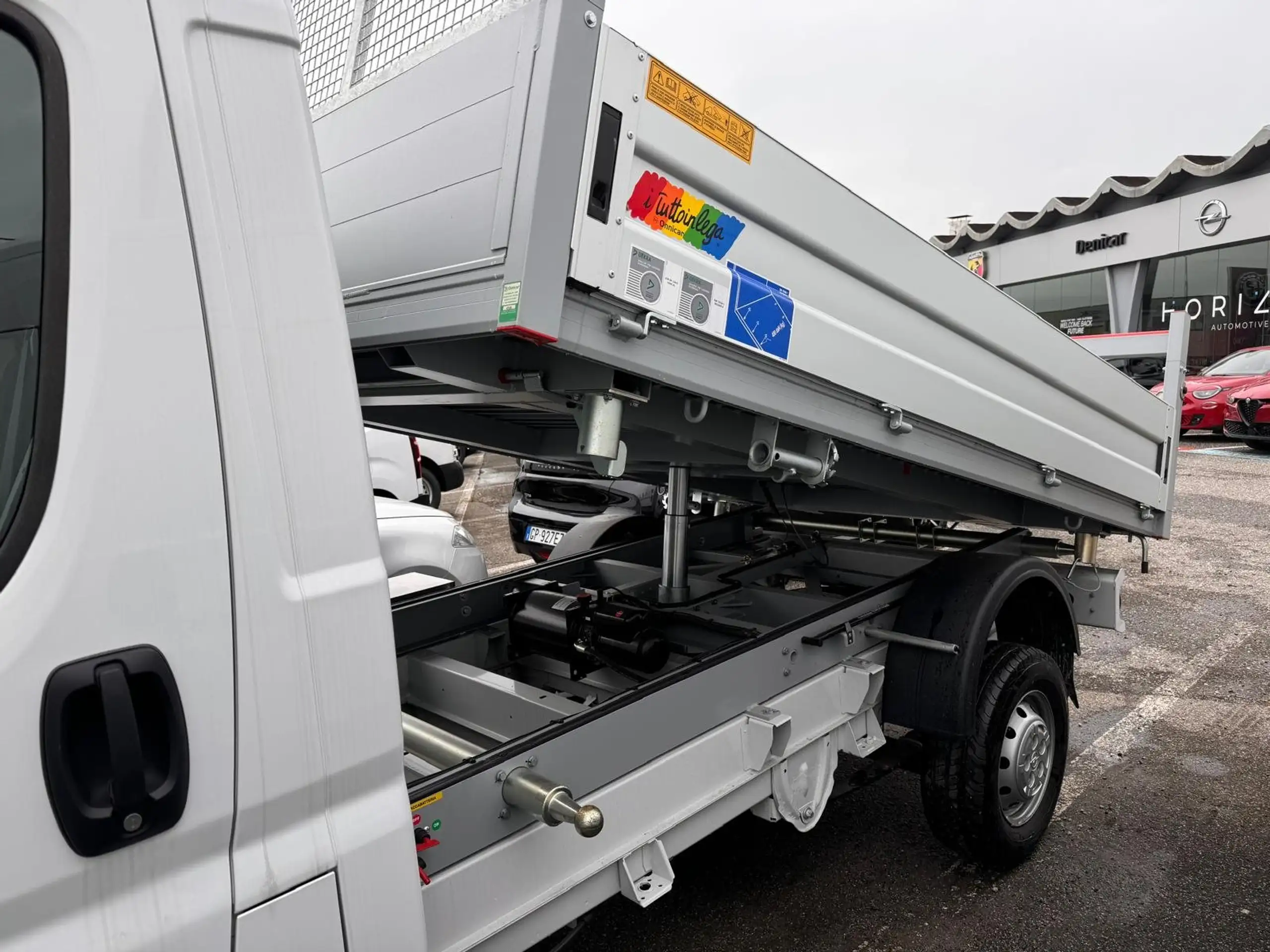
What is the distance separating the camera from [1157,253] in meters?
25.1

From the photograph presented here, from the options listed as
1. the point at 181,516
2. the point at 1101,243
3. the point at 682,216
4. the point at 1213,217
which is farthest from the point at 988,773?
the point at 1101,243

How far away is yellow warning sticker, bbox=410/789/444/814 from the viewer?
167 centimetres

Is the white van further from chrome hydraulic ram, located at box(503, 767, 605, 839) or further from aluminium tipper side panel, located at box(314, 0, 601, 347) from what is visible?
chrome hydraulic ram, located at box(503, 767, 605, 839)

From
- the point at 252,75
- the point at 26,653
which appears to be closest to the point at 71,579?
the point at 26,653

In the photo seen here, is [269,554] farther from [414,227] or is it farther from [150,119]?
[414,227]

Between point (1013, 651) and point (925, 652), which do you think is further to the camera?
point (1013, 651)

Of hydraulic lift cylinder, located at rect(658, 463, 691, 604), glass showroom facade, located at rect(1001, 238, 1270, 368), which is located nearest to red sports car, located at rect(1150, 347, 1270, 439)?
glass showroom facade, located at rect(1001, 238, 1270, 368)

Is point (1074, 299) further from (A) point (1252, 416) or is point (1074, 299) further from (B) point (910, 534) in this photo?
(B) point (910, 534)

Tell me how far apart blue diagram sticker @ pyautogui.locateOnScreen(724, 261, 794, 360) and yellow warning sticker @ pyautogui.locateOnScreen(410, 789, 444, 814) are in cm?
112

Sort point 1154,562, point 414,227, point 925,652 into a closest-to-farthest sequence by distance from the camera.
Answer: point 414,227, point 925,652, point 1154,562

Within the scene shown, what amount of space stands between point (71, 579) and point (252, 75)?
0.72m

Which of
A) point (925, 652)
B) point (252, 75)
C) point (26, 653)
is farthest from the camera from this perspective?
point (925, 652)

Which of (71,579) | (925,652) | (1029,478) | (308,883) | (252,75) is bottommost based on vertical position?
(308,883)

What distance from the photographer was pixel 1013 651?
125 inches
